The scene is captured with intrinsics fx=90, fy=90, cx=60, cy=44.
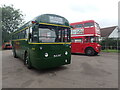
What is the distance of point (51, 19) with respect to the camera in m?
4.70

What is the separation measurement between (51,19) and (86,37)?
699 cm

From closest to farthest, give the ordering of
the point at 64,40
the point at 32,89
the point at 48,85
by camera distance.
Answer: the point at 32,89
the point at 48,85
the point at 64,40

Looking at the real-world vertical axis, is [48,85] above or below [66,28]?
below

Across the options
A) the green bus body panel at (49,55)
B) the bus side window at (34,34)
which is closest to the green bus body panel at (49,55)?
the green bus body panel at (49,55)

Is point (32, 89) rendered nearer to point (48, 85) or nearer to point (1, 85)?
point (48, 85)

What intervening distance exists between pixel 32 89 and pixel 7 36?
30237mm

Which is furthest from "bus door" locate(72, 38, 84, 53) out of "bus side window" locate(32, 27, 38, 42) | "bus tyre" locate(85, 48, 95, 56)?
"bus side window" locate(32, 27, 38, 42)

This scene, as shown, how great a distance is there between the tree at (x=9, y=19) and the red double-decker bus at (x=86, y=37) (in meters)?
25.2

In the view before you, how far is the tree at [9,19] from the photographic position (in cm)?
2829

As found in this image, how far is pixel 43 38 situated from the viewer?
438cm

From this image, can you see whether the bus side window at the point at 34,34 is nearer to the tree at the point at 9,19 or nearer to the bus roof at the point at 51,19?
the bus roof at the point at 51,19

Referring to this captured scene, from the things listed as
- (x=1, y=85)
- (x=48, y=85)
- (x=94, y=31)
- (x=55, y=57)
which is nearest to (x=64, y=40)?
(x=55, y=57)

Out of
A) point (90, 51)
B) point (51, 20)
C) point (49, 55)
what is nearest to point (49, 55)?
point (49, 55)

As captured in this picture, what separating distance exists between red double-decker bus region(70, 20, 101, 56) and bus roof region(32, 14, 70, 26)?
5.04 m
